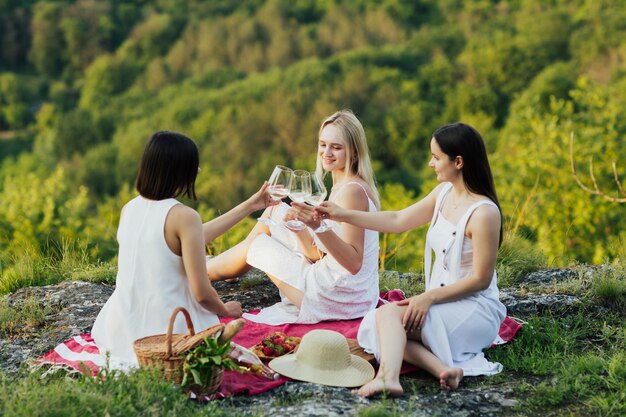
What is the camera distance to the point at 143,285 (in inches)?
198

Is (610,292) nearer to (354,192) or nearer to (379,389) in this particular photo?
(354,192)

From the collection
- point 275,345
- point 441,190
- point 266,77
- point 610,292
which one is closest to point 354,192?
point 441,190

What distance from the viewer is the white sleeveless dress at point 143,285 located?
494 cm

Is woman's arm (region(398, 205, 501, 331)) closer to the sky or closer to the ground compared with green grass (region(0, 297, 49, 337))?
closer to the sky

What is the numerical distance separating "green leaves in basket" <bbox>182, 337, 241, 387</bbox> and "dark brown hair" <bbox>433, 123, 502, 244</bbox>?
1.97m

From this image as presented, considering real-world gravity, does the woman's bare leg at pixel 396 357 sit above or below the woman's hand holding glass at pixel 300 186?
below

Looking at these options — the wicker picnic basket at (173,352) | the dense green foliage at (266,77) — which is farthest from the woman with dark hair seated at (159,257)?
the dense green foliage at (266,77)

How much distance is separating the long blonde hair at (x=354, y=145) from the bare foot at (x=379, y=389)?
5.64 feet

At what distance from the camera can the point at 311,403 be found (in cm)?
467

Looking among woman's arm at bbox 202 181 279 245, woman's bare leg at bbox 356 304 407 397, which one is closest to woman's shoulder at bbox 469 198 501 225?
woman's bare leg at bbox 356 304 407 397

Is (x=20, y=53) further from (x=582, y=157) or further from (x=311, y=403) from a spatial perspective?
(x=311, y=403)

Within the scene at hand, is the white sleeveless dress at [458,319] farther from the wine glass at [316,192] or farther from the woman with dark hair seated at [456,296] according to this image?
the wine glass at [316,192]

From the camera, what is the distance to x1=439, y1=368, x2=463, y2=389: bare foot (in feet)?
16.3

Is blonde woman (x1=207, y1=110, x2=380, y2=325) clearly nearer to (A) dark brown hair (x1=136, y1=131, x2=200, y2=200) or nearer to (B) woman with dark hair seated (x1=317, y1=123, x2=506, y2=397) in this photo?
(B) woman with dark hair seated (x1=317, y1=123, x2=506, y2=397)
